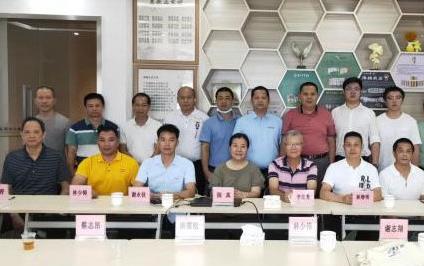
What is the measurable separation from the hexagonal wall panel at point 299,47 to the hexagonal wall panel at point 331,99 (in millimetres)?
290

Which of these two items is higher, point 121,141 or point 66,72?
point 66,72

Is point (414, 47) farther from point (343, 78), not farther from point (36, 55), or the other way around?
point (36, 55)

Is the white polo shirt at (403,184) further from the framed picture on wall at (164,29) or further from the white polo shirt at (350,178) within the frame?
the framed picture on wall at (164,29)

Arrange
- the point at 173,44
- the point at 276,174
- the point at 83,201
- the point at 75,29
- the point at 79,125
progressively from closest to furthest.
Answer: the point at 83,201 → the point at 276,174 → the point at 79,125 → the point at 173,44 → the point at 75,29

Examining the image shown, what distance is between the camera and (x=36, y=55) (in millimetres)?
4586

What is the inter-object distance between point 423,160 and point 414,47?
1084mm

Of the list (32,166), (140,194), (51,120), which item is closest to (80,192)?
(140,194)

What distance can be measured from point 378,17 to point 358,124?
111cm

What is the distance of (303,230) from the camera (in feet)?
6.72

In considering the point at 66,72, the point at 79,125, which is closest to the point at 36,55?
the point at 66,72

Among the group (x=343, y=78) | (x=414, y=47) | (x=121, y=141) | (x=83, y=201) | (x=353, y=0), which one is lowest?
(x=83, y=201)

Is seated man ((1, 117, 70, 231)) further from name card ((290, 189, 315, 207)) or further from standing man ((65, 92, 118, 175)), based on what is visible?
name card ((290, 189, 315, 207))

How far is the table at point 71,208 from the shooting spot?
2561 mm

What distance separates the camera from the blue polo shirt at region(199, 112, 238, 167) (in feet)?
12.4
